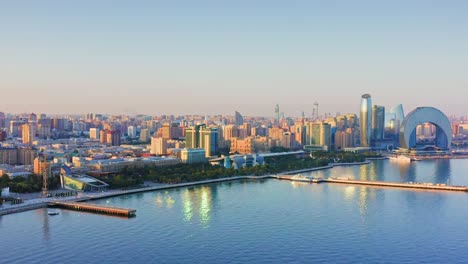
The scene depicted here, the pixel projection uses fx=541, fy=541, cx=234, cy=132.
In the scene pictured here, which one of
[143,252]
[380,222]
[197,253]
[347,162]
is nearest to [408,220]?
[380,222]

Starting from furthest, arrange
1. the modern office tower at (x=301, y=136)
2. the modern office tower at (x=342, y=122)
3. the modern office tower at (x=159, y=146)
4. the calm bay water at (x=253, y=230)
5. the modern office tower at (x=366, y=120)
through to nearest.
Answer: the modern office tower at (x=342, y=122), the modern office tower at (x=366, y=120), the modern office tower at (x=301, y=136), the modern office tower at (x=159, y=146), the calm bay water at (x=253, y=230)

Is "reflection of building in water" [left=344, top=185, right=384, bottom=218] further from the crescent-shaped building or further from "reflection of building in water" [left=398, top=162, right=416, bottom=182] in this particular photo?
the crescent-shaped building

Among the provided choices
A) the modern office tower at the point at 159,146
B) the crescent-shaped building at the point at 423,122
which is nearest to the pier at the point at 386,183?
the modern office tower at the point at 159,146

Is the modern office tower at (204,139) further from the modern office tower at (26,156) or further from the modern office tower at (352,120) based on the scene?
the modern office tower at (352,120)

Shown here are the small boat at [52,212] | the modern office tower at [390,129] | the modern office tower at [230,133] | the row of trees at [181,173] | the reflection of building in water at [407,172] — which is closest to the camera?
the small boat at [52,212]

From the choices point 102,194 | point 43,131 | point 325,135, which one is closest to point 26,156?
point 102,194
